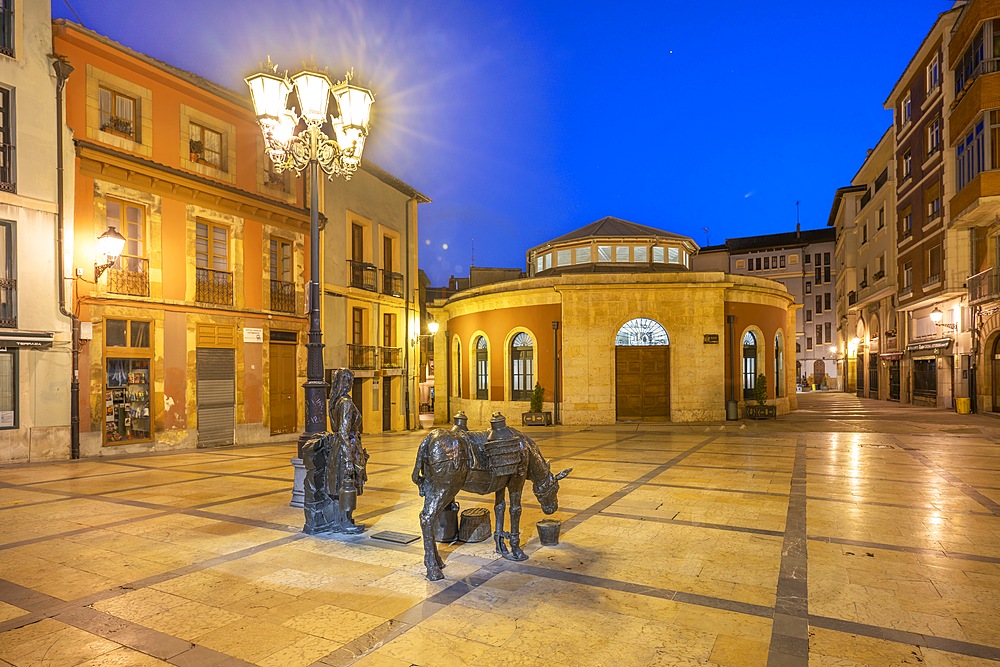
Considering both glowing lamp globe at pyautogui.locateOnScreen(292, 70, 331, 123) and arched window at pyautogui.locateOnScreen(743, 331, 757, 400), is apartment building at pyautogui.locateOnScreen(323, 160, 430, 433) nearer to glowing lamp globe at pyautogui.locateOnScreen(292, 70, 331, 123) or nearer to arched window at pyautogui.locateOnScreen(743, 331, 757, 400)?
glowing lamp globe at pyautogui.locateOnScreen(292, 70, 331, 123)

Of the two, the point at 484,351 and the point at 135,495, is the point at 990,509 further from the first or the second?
the point at 484,351

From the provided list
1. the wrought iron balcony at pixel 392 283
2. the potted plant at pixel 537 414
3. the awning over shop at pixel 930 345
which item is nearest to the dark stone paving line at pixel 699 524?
the potted plant at pixel 537 414

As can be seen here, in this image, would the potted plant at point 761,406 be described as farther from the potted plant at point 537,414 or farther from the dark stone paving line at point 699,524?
the dark stone paving line at point 699,524

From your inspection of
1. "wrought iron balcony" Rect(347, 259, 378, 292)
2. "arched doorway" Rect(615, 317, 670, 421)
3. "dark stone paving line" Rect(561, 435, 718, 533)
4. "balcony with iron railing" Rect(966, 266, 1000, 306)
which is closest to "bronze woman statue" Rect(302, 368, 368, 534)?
"dark stone paving line" Rect(561, 435, 718, 533)

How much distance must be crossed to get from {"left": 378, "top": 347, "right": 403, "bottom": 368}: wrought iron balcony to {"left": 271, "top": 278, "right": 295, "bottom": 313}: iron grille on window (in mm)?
4708

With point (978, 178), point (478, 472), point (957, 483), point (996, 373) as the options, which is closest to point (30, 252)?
point (478, 472)

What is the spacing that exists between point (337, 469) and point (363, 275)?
55.2 ft

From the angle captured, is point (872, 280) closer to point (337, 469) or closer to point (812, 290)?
point (812, 290)

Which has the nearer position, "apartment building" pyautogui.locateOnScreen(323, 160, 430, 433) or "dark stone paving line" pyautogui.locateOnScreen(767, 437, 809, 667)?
"dark stone paving line" pyautogui.locateOnScreen(767, 437, 809, 667)

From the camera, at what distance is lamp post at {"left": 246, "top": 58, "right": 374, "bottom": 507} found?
777 cm

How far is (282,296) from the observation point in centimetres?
1905

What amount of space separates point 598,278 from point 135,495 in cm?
1614

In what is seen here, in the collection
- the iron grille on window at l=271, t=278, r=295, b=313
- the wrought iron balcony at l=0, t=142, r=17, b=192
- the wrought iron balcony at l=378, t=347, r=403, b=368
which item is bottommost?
the wrought iron balcony at l=378, t=347, r=403, b=368

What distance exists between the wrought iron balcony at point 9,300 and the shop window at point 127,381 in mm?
1888
